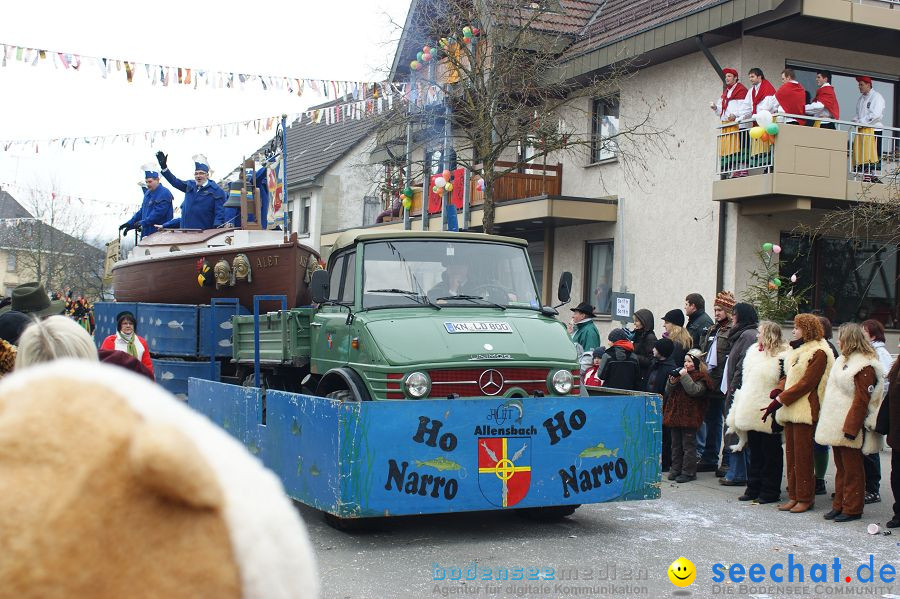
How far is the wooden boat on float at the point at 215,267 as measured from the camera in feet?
39.3

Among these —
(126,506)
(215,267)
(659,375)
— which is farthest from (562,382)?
(126,506)

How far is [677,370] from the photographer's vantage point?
428 inches

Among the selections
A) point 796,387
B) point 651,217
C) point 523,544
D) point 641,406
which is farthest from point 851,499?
point 651,217

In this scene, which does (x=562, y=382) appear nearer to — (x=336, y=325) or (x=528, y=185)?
(x=336, y=325)

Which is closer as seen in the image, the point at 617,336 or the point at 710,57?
the point at 617,336

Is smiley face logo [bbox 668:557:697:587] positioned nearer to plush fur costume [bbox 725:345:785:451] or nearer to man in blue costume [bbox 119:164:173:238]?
plush fur costume [bbox 725:345:785:451]

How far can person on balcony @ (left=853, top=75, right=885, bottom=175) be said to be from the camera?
16656 mm

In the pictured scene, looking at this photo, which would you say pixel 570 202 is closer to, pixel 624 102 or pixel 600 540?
pixel 624 102

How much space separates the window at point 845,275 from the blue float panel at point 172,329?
10111 mm

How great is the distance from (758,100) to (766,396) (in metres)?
7.80

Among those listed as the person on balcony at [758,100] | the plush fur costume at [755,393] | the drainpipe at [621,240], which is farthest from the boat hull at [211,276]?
the drainpipe at [621,240]

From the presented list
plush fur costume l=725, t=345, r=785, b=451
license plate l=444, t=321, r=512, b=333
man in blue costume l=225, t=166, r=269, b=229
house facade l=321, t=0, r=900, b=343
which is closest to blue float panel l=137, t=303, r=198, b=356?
man in blue costume l=225, t=166, r=269, b=229

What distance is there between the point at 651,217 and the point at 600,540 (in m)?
12.1

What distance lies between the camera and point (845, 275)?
18031 millimetres
